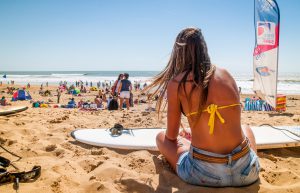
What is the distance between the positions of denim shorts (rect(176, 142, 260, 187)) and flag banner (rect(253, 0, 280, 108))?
4648 millimetres

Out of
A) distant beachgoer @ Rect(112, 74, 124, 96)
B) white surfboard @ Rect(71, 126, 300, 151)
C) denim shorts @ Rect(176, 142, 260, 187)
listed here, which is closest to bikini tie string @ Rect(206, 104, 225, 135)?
denim shorts @ Rect(176, 142, 260, 187)

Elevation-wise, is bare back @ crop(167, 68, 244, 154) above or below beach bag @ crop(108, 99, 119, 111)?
above

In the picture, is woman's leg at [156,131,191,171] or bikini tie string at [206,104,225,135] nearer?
bikini tie string at [206,104,225,135]

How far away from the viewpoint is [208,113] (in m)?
1.80

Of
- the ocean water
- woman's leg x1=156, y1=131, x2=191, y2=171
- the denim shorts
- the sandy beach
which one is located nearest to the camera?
the denim shorts

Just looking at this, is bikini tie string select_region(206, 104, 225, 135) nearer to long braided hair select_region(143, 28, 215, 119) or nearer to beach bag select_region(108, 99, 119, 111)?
long braided hair select_region(143, 28, 215, 119)

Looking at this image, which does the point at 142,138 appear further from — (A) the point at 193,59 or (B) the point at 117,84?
(B) the point at 117,84

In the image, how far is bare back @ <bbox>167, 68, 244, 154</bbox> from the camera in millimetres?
1795

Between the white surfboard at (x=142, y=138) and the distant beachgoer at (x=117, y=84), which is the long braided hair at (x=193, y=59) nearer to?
the white surfboard at (x=142, y=138)

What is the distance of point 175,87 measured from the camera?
6.23 feet

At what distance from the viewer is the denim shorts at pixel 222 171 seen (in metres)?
A: 1.87

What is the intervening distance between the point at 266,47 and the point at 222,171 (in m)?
5.16

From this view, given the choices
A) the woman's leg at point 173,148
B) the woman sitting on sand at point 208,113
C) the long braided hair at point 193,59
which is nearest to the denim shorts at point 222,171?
the woman sitting on sand at point 208,113

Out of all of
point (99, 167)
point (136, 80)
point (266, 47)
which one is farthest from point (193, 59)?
point (136, 80)
